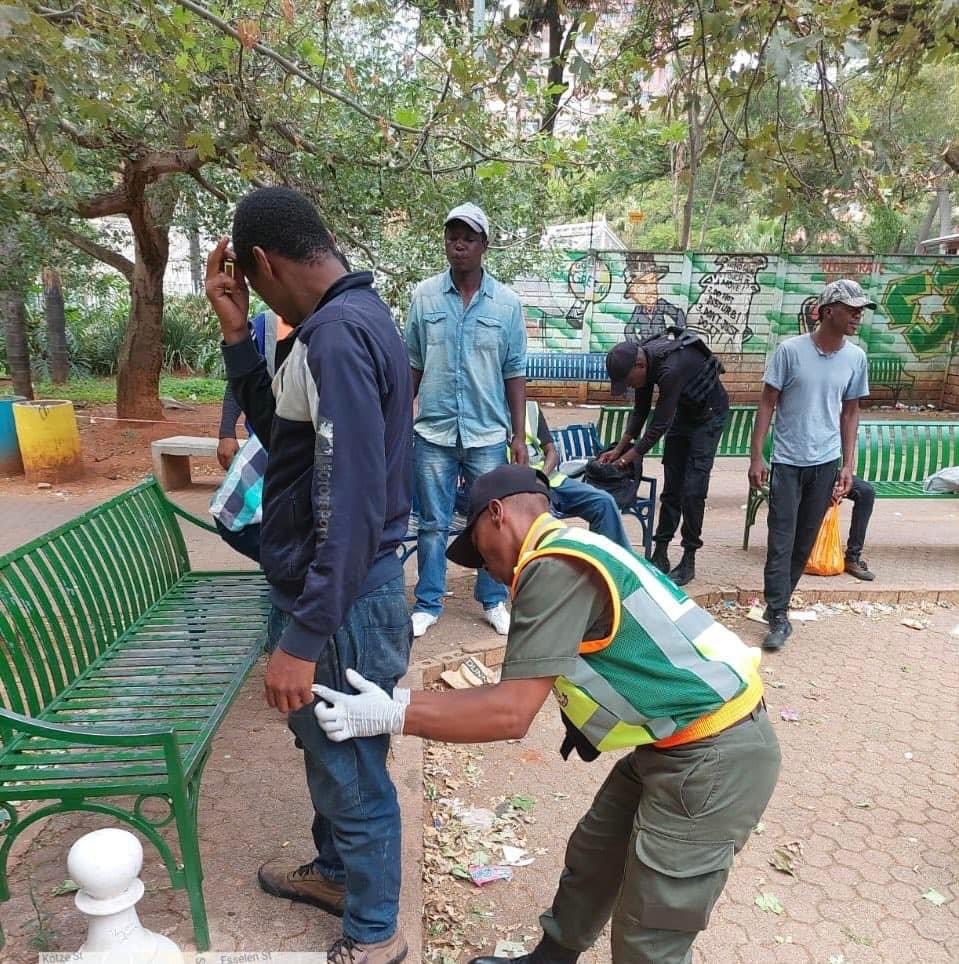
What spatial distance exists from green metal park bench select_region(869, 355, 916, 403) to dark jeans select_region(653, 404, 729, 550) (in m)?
9.49

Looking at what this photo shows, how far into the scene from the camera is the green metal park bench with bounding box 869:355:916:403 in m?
13.1

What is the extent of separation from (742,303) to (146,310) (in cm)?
914

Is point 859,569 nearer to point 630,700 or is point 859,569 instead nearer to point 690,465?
point 690,465

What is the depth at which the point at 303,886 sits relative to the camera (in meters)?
2.31

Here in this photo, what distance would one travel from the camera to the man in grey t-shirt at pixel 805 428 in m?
4.17

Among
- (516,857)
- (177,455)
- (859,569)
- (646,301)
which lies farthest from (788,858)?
(646,301)

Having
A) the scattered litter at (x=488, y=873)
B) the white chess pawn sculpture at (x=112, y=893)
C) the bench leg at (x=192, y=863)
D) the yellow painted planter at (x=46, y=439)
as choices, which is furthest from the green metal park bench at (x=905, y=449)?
the yellow painted planter at (x=46, y=439)

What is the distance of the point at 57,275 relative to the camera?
1108cm

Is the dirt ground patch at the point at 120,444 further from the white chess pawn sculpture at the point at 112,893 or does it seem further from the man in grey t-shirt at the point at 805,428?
the white chess pawn sculpture at the point at 112,893

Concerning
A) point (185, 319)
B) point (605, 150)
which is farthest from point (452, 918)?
point (185, 319)

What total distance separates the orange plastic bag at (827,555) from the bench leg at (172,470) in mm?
5361

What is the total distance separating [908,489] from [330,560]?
230 inches

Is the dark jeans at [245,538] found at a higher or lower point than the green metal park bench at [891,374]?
lower

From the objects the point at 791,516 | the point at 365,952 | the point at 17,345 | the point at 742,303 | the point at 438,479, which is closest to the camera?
the point at 365,952
